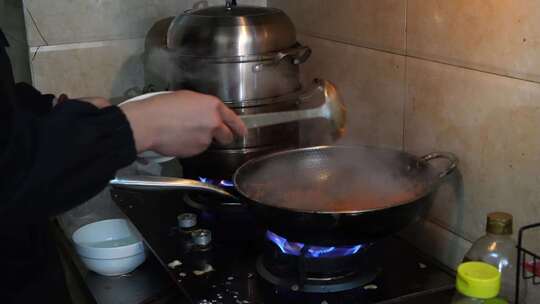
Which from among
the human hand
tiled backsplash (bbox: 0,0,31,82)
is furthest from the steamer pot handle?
tiled backsplash (bbox: 0,0,31,82)

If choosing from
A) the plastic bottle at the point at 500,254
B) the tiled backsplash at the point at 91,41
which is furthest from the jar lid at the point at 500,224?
the tiled backsplash at the point at 91,41

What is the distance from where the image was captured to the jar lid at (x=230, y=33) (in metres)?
1.21

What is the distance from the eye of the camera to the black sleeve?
0.65 metres

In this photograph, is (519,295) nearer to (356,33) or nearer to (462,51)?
(462,51)

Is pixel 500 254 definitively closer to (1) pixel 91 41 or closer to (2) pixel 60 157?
(2) pixel 60 157

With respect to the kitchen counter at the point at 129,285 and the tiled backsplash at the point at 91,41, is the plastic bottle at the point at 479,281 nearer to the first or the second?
the kitchen counter at the point at 129,285

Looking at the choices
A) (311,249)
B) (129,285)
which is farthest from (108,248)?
(311,249)

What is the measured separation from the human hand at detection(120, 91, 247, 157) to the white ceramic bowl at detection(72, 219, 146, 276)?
43cm

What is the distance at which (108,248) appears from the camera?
117 centimetres

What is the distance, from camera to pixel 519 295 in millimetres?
892

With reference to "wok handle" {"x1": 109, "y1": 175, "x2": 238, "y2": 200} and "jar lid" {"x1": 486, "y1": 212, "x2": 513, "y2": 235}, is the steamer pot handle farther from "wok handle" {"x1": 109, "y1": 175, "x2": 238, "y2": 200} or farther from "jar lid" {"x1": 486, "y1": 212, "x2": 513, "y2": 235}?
"jar lid" {"x1": 486, "y1": 212, "x2": 513, "y2": 235}

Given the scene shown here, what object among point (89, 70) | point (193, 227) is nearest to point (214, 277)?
point (193, 227)

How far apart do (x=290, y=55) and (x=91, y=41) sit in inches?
22.7

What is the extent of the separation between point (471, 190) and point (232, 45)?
19.3 inches
